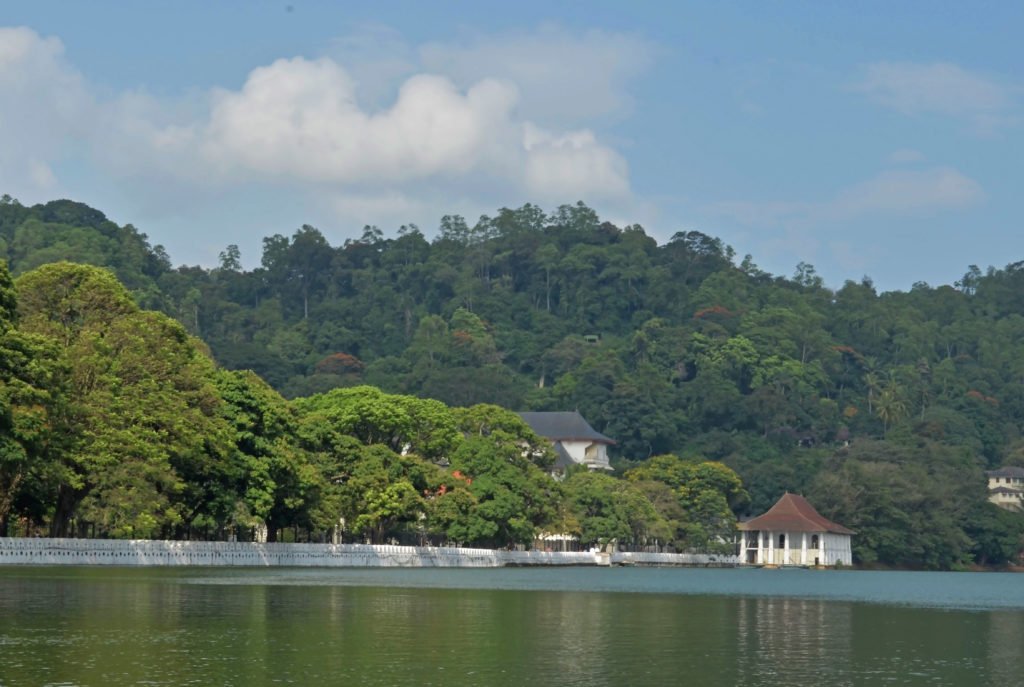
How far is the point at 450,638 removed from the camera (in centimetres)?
3712

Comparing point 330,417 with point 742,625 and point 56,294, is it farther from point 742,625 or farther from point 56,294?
point 742,625

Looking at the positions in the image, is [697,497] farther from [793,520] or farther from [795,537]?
[795,537]

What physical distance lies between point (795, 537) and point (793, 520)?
20.8 feet

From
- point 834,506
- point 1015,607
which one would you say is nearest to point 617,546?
point 834,506

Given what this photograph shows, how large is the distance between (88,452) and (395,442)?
152 feet

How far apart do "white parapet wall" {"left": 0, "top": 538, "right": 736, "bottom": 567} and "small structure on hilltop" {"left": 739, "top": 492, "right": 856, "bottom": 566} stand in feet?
131

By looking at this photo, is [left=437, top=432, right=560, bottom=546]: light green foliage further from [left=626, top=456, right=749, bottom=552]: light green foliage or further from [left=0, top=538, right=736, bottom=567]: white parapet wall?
[left=626, top=456, right=749, bottom=552]: light green foliage

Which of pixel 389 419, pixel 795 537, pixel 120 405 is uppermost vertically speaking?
pixel 389 419

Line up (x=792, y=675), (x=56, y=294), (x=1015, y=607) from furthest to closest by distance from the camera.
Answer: (x=56, y=294) < (x=1015, y=607) < (x=792, y=675)

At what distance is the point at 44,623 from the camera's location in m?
35.6

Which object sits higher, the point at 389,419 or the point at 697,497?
the point at 389,419

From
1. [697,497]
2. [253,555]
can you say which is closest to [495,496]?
[253,555]

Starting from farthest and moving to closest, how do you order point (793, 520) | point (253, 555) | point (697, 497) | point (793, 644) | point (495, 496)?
1. point (793, 520)
2. point (697, 497)
3. point (495, 496)
4. point (253, 555)
5. point (793, 644)

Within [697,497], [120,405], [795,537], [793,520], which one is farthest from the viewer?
[795,537]
